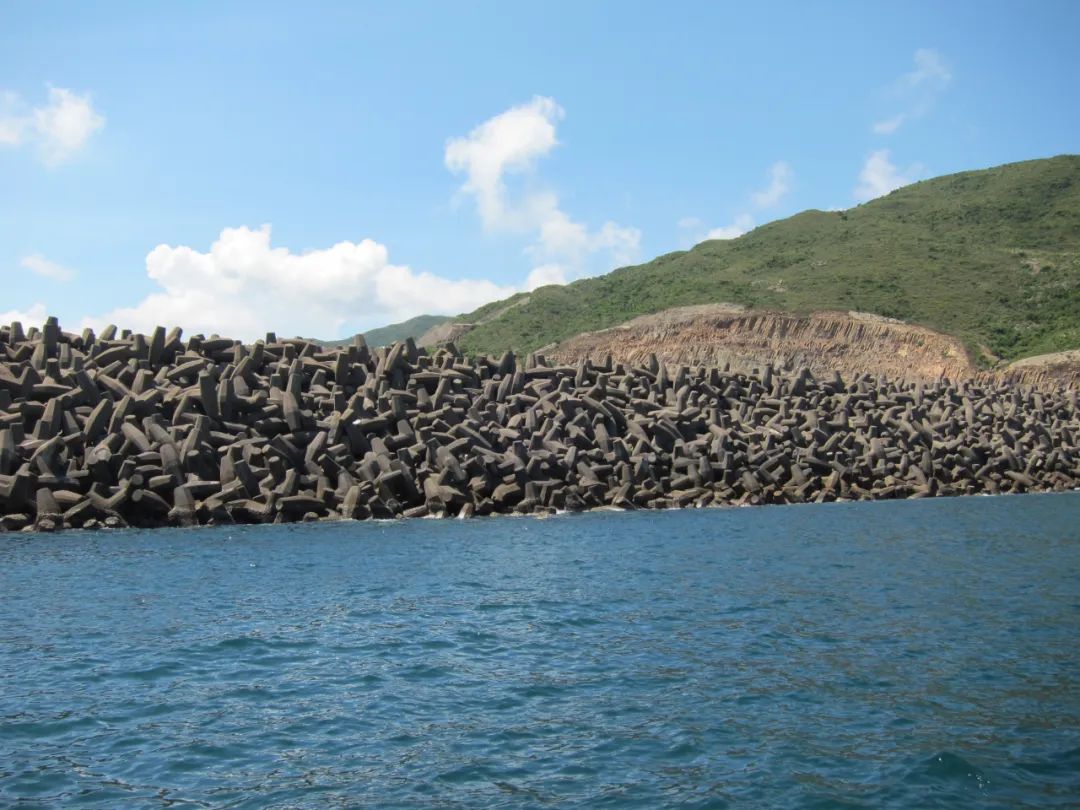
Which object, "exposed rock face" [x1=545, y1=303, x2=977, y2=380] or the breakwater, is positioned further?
"exposed rock face" [x1=545, y1=303, x2=977, y2=380]

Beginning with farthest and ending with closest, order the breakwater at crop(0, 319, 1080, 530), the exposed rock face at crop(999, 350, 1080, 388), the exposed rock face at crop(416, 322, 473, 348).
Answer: the exposed rock face at crop(416, 322, 473, 348), the exposed rock face at crop(999, 350, 1080, 388), the breakwater at crop(0, 319, 1080, 530)

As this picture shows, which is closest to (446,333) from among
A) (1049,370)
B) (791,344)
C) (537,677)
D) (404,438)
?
(791,344)

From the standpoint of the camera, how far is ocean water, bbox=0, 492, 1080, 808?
29.2 ft

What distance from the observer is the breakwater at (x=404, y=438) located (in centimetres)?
2723

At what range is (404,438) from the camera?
30.7 m

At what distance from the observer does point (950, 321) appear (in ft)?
268

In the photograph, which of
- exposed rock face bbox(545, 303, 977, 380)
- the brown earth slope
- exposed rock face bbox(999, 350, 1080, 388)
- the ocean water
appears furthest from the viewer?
exposed rock face bbox(545, 303, 977, 380)

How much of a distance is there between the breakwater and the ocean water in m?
4.59

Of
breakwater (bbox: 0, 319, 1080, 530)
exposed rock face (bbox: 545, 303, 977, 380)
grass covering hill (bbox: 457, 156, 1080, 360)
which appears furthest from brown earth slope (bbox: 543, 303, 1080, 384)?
breakwater (bbox: 0, 319, 1080, 530)

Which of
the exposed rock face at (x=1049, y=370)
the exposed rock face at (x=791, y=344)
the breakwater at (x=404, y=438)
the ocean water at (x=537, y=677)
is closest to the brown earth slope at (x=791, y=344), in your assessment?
the exposed rock face at (x=791, y=344)

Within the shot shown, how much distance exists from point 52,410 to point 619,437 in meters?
16.2

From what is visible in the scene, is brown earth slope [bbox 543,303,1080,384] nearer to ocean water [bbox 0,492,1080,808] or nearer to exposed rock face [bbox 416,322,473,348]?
exposed rock face [bbox 416,322,473,348]

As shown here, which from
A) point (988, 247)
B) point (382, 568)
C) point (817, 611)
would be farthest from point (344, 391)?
point (988, 247)

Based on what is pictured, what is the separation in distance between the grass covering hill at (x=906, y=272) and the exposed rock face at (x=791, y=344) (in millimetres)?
2288
